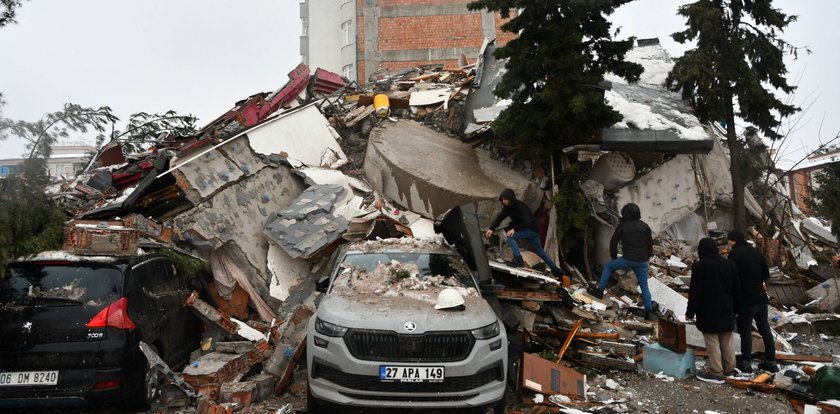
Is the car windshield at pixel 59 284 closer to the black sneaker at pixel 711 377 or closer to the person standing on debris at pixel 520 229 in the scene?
the person standing on debris at pixel 520 229

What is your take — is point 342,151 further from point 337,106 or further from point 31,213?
point 31,213

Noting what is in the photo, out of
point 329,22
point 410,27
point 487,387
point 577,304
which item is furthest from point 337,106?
point 329,22

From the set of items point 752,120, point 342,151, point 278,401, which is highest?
point 752,120

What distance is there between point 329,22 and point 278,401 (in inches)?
1309

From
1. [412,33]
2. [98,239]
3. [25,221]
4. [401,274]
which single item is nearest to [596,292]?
[401,274]

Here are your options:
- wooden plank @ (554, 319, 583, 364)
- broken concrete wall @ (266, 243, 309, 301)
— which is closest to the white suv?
wooden plank @ (554, 319, 583, 364)

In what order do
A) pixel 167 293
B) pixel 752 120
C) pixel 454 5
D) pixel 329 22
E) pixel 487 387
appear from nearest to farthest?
pixel 487 387 → pixel 167 293 → pixel 752 120 → pixel 454 5 → pixel 329 22

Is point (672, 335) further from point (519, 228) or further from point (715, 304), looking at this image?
point (519, 228)

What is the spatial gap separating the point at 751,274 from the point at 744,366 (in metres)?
1.04

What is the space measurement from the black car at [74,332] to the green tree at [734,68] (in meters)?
9.91

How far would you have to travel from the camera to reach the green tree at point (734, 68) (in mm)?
10305

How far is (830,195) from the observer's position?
9977 mm

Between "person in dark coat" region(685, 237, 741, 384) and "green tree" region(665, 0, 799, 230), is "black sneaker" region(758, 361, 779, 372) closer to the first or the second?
"person in dark coat" region(685, 237, 741, 384)

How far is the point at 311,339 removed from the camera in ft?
14.8
